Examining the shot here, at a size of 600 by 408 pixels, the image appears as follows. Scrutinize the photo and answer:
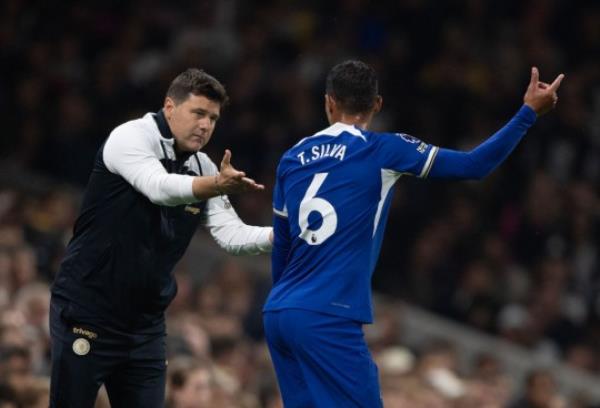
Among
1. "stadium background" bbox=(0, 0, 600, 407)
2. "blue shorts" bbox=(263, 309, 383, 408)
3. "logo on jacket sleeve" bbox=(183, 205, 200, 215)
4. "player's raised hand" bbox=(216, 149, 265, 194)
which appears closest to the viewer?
"player's raised hand" bbox=(216, 149, 265, 194)

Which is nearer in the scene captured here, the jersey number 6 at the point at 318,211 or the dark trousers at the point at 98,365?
the jersey number 6 at the point at 318,211

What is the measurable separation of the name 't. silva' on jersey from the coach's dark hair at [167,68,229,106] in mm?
572

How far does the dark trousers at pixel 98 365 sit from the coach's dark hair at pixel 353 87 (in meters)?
1.49

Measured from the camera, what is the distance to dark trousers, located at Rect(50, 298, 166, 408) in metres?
6.27

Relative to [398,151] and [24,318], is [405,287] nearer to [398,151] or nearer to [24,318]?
[24,318]

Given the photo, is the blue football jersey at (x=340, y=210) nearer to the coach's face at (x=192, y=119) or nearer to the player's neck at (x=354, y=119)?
the player's neck at (x=354, y=119)

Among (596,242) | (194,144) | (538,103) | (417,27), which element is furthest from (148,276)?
(417,27)

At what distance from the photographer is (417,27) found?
15812mm

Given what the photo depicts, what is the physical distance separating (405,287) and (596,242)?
211 centimetres

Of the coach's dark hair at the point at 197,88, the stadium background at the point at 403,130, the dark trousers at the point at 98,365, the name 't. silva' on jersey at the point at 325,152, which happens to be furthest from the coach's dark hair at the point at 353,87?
the stadium background at the point at 403,130

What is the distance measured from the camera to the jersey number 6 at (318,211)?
5.84m

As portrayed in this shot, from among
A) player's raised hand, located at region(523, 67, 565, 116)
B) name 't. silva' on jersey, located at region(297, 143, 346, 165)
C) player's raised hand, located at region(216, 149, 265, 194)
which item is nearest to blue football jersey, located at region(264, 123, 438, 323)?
name 't. silva' on jersey, located at region(297, 143, 346, 165)

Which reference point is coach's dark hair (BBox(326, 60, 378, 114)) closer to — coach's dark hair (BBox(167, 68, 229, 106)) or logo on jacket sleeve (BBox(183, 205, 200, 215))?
coach's dark hair (BBox(167, 68, 229, 106))

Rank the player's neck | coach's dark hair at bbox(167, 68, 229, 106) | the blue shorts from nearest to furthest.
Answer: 1. the blue shorts
2. the player's neck
3. coach's dark hair at bbox(167, 68, 229, 106)
